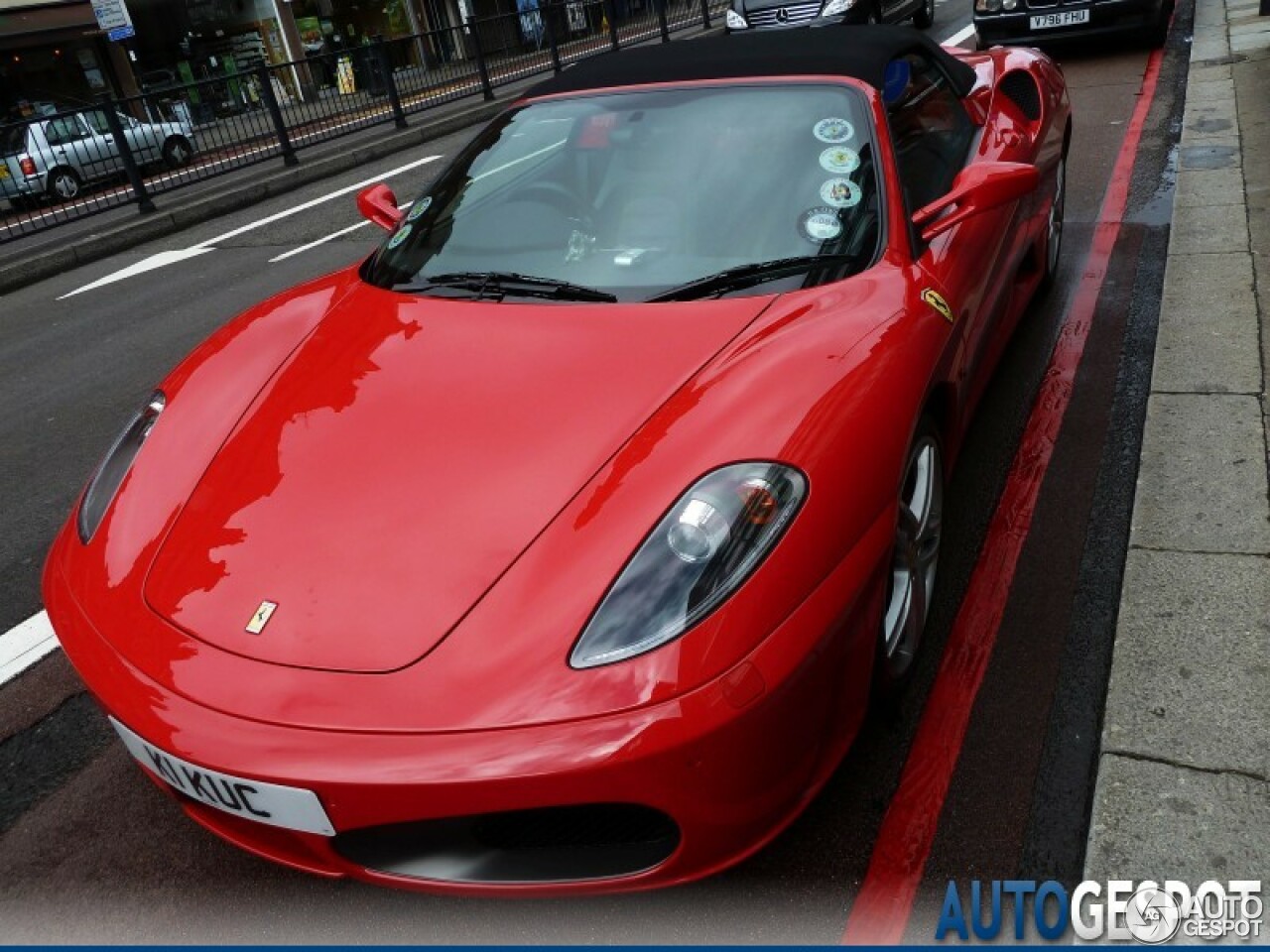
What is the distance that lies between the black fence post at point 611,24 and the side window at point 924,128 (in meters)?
15.6

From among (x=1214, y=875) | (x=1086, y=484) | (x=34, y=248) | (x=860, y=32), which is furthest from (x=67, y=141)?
(x=1214, y=875)

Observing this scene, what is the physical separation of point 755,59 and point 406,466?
1.80 metres

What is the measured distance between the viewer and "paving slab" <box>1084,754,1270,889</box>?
6.33 feet

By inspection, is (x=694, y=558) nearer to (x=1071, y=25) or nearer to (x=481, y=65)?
(x=1071, y=25)

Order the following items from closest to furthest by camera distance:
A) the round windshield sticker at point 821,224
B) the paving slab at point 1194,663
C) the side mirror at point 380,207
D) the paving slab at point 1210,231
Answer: the paving slab at point 1194,663, the round windshield sticker at point 821,224, the side mirror at point 380,207, the paving slab at point 1210,231

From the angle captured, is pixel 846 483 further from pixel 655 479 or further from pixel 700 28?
pixel 700 28

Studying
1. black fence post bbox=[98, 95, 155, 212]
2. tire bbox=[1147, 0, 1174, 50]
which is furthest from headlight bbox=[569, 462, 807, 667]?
tire bbox=[1147, 0, 1174, 50]

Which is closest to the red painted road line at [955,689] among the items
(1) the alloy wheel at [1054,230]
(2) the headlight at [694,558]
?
(1) the alloy wheel at [1054,230]

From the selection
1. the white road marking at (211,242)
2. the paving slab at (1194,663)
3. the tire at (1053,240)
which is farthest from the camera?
the white road marking at (211,242)

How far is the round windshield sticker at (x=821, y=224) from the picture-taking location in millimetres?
2605

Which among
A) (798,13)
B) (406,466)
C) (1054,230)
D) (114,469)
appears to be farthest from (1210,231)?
(798,13)

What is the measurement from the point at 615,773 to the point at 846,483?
0.71 metres

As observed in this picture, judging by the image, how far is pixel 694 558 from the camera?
179 cm
